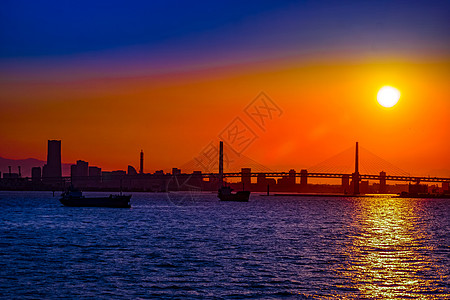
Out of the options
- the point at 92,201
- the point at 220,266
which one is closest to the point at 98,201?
the point at 92,201

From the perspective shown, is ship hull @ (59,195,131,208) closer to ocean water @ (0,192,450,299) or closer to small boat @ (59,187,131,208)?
small boat @ (59,187,131,208)

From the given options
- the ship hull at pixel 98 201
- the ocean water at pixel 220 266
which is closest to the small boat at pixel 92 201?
the ship hull at pixel 98 201

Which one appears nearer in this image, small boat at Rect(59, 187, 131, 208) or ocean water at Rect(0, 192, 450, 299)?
ocean water at Rect(0, 192, 450, 299)

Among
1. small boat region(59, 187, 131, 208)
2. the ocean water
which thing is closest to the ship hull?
small boat region(59, 187, 131, 208)

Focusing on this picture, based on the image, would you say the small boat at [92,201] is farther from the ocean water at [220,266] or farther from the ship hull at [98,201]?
the ocean water at [220,266]

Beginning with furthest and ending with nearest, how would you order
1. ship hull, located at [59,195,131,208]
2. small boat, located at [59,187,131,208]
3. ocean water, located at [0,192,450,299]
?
small boat, located at [59,187,131,208] → ship hull, located at [59,195,131,208] → ocean water, located at [0,192,450,299]

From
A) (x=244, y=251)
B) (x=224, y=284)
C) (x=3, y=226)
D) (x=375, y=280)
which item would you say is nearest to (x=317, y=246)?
(x=244, y=251)

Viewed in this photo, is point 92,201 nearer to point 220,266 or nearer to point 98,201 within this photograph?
point 98,201

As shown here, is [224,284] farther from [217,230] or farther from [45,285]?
[217,230]

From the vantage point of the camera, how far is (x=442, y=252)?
164 feet

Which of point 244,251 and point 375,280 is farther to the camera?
point 244,251

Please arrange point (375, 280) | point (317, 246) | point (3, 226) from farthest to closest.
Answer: point (3, 226) < point (317, 246) < point (375, 280)

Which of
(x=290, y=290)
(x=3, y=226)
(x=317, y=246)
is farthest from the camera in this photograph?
(x=3, y=226)

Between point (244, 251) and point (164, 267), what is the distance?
1111 cm
